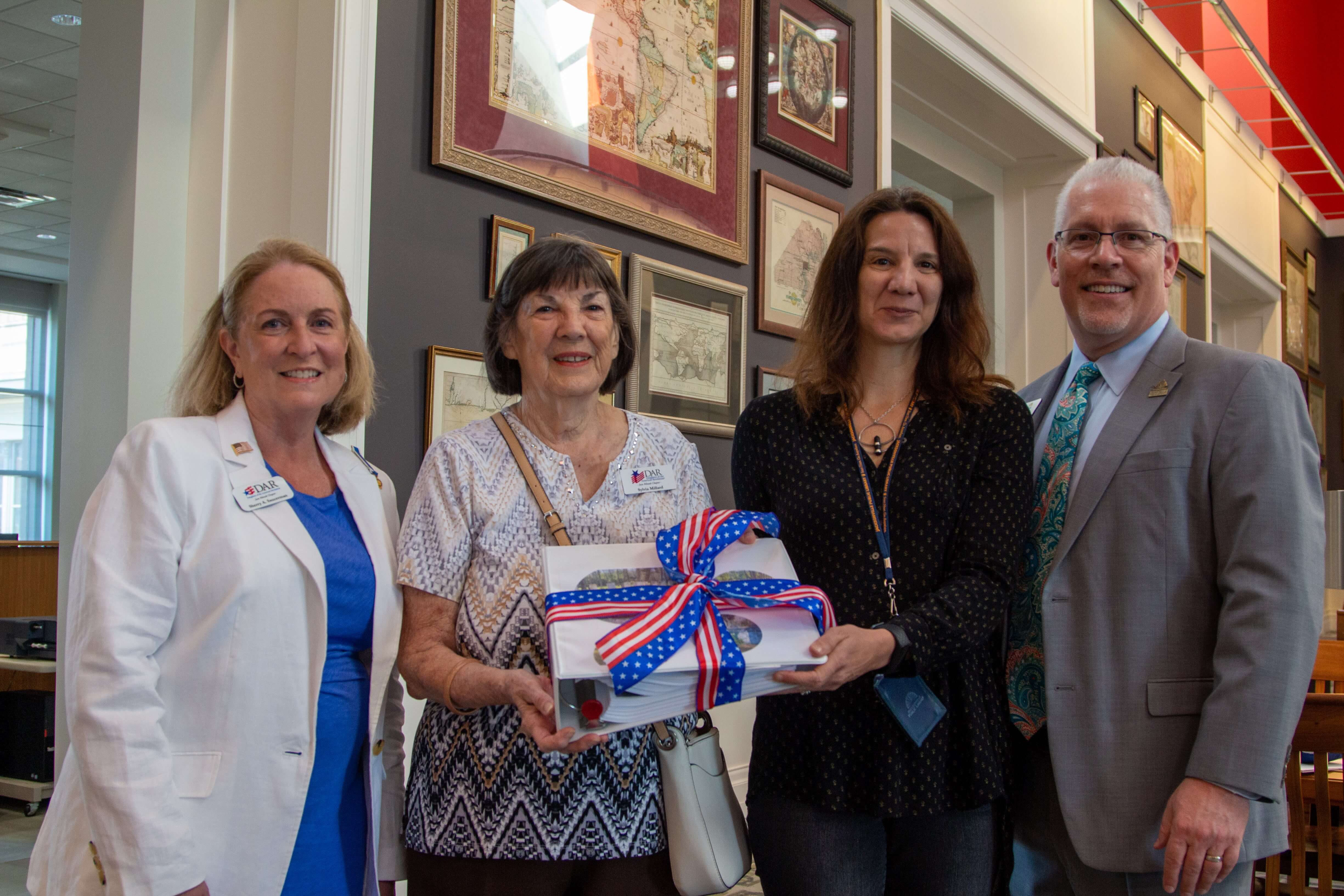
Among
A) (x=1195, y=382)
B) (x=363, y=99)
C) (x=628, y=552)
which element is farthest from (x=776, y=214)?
(x=628, y=552)

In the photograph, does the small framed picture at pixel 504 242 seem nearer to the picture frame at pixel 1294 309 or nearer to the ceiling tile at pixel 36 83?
the ceiling tile at pixel 36 83

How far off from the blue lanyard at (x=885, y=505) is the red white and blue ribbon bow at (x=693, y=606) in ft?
0.57

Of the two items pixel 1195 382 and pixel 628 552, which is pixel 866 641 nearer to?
pixel 628 552

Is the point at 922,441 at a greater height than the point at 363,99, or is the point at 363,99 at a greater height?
the point at 363,99

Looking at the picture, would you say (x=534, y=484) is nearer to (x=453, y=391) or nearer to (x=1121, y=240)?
(x=1121, y=240)

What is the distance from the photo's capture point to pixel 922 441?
1848mm

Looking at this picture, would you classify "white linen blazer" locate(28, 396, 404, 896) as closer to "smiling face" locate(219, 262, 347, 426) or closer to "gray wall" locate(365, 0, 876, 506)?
"smiling face" locate(219, 262, 347, 426)

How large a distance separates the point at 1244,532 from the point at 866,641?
2.24 feet

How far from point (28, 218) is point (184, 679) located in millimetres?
14042

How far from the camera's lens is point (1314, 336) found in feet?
41.2

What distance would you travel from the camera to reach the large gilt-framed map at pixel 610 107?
3.19m

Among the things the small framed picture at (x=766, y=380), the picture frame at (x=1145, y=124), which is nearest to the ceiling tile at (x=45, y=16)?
the small framed picture at (x=766, y=380)

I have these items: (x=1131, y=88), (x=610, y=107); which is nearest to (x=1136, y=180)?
(x=610, y=107)

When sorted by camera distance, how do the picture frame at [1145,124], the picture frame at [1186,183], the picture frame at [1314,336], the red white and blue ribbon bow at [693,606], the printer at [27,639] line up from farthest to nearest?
the picture frame at [1314,336]
the picture frame at [1186,183]
the picture frame at [1145,124]
the printer at [27,639]
the red white and blue ribbon bow at [693,606]
